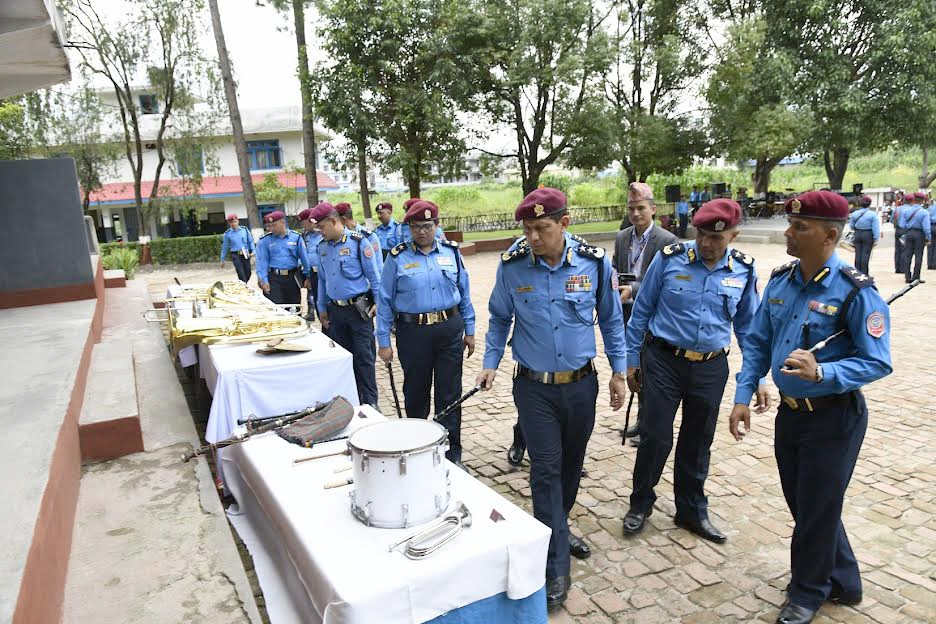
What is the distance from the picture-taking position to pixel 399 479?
2.31 m

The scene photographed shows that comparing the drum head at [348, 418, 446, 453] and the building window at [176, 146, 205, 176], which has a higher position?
the building window at [176, 146, 205, 176]

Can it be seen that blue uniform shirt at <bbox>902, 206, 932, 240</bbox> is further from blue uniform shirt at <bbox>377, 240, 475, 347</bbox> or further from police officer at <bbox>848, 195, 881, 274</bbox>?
blue uniform shirt at <bbox>377, 240, 475, 347</bbox>

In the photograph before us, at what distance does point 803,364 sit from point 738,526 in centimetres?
173

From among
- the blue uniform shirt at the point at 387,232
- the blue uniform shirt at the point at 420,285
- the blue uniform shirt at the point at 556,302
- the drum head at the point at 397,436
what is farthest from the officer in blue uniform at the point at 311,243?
the drum head at the point at 397,436

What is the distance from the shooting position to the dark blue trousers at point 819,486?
9.27 ft

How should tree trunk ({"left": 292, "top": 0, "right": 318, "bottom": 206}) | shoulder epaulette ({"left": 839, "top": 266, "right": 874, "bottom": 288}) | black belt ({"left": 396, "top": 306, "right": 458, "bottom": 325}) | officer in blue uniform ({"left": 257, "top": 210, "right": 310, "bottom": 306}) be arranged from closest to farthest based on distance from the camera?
1. shoulder epaulette ({"left": 839, "top": 266, "right": 874, "bottom": 288})
2. black belt ({"left": 396, "top": 306, "right": 458, "bottom": 325})
3. officer in blue uniform ({"left": 257, "top": 210, "right": 310, "bottom": 306})
4. tree trunk ({"left": 292, "top": 0, "right": 318, "bottom": 206})

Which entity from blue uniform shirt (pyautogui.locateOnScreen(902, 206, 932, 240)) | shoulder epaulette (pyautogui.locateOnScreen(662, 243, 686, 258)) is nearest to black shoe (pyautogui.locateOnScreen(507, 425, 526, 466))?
shoulder epaulette (pyautogui.locateOnScreen(662, 243, 686, 258))

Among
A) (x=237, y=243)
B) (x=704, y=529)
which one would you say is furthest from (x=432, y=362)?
(x=237, y=243)

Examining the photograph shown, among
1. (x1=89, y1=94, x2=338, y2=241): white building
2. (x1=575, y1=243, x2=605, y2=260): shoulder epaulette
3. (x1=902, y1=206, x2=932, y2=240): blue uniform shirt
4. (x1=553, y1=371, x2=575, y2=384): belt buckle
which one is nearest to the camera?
(x1=553, y1=371, x2=575, y2=384): belt buckle

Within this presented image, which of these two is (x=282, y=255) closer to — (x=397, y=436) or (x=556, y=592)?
(x=556, y=592)

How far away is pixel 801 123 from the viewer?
19688mm

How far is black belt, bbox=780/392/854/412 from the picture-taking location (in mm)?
2791

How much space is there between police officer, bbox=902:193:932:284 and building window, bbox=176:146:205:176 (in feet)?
81.7

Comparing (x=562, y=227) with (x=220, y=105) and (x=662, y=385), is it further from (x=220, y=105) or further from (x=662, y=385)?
(x=220, y=105)
